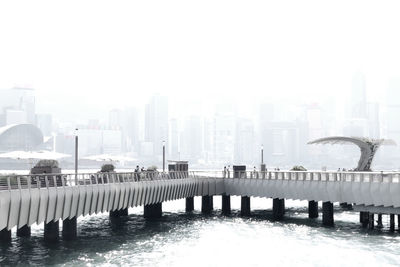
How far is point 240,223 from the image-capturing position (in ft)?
229

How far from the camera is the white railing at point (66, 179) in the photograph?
4025 centimetres

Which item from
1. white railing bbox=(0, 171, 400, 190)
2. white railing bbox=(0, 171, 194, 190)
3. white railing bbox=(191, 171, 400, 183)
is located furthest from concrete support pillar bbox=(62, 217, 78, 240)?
white railing bbox=(191, 171, 400, 183)

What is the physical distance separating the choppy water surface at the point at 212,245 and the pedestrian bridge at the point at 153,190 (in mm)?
3103

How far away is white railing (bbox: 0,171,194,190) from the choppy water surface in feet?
19.1

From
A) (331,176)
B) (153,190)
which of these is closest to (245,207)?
(331,176)

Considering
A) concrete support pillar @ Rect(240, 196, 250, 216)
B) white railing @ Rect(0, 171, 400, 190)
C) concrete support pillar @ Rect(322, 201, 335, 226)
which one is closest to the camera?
white railing @ Rect(0, 171, 400, 190)

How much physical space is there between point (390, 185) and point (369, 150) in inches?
692

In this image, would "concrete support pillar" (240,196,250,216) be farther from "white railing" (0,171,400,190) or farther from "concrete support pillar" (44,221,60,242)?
"concrete support pillar" (44,221,60,242)

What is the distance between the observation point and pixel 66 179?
4691 centimetres

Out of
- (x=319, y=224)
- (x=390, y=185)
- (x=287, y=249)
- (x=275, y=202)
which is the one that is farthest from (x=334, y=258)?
(x=275, y=202)

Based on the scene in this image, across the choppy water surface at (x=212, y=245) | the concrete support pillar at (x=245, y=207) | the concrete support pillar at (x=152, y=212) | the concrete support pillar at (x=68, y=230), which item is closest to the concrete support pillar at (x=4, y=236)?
the choppy water surface at (x=212, y=245)

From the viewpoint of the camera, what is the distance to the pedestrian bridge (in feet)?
135

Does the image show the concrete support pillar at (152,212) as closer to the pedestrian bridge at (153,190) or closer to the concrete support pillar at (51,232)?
the pedestrian bridge at (153,190)

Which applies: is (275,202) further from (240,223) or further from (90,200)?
(90,200)
